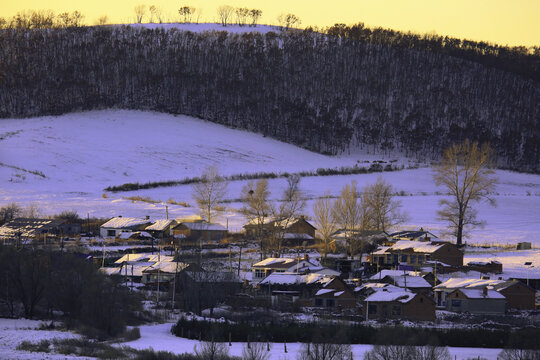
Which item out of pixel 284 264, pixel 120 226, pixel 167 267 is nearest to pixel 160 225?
pixel 120 226

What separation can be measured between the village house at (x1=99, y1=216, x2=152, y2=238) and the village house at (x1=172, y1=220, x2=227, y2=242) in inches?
120

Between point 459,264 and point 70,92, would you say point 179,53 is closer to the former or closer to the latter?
point 70,92

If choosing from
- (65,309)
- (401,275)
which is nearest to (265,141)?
(401,275)

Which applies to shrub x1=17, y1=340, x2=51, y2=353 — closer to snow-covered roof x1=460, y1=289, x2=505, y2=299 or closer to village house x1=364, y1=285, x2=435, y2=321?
village house x1=364, y1=285, x2=435, y2=321

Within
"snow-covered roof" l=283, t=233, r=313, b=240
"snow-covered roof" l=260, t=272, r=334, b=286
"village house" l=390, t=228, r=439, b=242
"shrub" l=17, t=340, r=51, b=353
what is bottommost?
"shrub" l=17, t=340, r=51, b=353

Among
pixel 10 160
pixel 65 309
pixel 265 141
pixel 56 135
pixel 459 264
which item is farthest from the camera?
pixel 265 141

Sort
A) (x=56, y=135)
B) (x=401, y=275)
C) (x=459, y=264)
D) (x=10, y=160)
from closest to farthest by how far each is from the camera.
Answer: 1. (x=401, y=275)
2. (x=459, y=264)
3. (x=10, y=160)
4. (x=56, y=135)

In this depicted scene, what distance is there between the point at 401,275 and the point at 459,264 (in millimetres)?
7205

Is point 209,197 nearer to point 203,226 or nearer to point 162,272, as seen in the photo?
point 203,226

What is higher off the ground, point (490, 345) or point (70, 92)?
point (70, 92)

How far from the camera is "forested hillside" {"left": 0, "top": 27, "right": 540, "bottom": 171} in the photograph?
132788 millimetres

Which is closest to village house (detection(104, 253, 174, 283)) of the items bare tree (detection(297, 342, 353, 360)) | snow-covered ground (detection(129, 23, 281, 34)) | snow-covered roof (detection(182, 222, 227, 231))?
snow-covered roof (detection(182, 222, 227, 231))

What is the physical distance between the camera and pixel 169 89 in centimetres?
13612

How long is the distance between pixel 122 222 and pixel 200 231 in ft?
21.8
